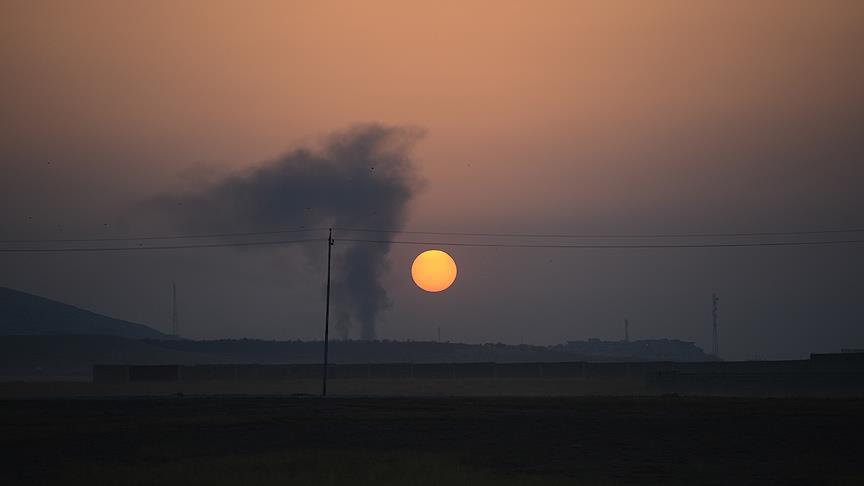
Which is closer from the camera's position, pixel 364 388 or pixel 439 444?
pixel 439 444

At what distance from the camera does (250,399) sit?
5944cm

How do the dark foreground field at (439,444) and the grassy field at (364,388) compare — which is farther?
the grassy field at (364,388)

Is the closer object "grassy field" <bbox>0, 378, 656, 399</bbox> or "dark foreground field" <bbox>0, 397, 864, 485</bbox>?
"dark foreground field" <bbox>0, 397, 864, 485</bbox>

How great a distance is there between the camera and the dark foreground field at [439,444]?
26.1 metres

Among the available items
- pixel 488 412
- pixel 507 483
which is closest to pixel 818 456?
pixel 507 483

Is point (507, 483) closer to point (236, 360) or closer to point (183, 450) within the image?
point (183, 450)

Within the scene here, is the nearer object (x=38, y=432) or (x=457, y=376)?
(x=38, y=432)

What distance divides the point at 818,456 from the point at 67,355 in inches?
5489

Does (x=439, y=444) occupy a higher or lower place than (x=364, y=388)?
lower

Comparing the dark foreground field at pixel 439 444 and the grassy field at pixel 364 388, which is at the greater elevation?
the grassy field at pixel 364 388

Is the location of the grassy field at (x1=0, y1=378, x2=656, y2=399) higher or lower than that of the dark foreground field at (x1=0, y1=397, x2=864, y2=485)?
higher

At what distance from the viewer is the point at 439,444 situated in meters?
33.6

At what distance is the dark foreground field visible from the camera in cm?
2609

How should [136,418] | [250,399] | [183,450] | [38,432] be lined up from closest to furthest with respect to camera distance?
[183,450], [38,432], [136,418], [250,399]
